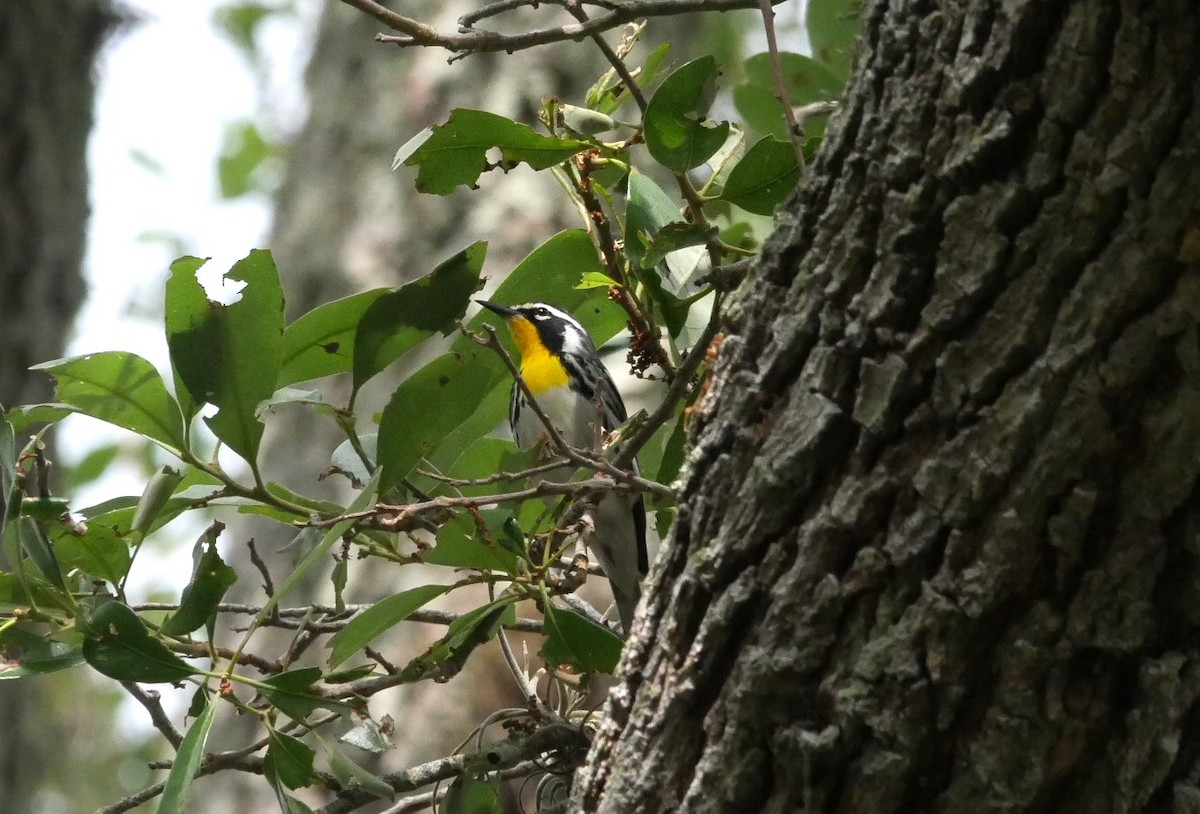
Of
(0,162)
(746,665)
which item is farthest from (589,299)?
(0,162)

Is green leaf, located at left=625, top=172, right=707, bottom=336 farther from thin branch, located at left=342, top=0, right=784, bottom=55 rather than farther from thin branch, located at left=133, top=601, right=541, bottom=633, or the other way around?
thin branch, located at left=133, top=601, right=541, bottom=633

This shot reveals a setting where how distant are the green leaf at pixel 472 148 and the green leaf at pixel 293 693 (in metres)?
0.67

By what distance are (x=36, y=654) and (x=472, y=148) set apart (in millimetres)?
860

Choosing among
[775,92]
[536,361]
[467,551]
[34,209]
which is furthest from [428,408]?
[34,209]

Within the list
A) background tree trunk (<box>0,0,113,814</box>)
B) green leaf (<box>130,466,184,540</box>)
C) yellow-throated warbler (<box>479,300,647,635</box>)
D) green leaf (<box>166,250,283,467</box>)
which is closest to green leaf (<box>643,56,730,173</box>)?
green leaf (<box>166,250,283,467</box>)

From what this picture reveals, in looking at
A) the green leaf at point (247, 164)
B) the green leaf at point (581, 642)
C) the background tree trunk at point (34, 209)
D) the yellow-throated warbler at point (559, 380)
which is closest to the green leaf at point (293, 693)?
the green leaf at point (581, 642)

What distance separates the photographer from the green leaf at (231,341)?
155 cm

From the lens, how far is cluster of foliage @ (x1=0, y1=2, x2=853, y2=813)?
1.49m

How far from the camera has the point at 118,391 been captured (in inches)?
61.8

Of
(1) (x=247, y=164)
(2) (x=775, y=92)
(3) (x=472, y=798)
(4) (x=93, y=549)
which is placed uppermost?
(1) (x=247, y=164)

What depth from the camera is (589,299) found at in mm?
1875

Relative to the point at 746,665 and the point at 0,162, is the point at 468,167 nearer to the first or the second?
the point at 746,665

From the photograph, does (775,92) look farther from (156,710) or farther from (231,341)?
(156,710)

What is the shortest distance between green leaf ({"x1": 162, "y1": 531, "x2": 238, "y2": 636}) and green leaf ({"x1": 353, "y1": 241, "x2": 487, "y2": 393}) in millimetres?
306
